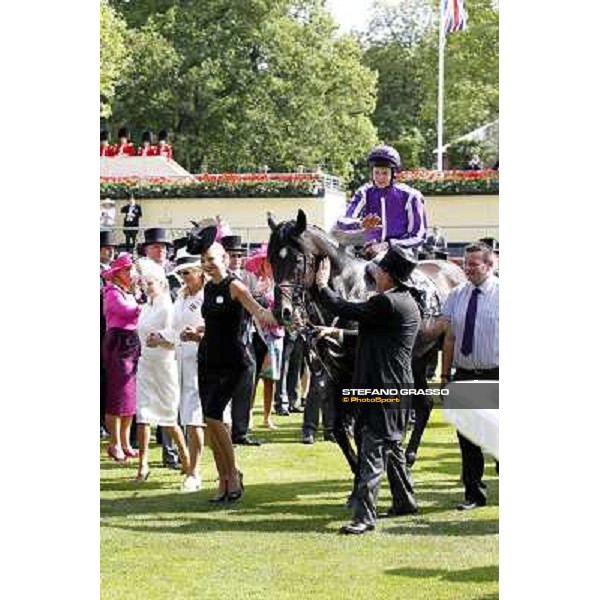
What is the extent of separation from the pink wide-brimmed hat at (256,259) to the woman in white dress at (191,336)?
29 centimetres

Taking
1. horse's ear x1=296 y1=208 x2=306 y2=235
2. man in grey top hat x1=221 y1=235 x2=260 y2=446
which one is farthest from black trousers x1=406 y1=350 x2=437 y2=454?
man in grey top hat x1=221 y1=235 x2=260 y2=446

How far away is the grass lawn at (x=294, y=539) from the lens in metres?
6.25

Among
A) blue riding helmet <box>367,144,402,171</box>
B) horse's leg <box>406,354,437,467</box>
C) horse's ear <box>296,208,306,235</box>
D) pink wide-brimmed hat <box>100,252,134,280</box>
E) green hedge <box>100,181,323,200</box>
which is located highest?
blue riding helmet <box>367,144,402,171</box>

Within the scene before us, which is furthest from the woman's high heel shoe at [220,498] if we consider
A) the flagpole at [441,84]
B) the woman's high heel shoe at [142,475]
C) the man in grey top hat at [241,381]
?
the flagpole at [441,84]

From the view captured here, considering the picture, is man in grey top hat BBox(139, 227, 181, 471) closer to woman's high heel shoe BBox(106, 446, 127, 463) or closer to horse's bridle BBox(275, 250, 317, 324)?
woman's high heel shoe BBox(106, 446, 127, 463)

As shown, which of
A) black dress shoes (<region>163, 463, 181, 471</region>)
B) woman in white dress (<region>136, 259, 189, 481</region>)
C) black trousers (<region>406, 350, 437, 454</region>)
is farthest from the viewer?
black dress shoes (<region>163, 463, 181, 471</region>)

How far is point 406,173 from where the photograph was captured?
6867 millimetres

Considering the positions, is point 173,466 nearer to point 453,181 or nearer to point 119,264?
point 119,264

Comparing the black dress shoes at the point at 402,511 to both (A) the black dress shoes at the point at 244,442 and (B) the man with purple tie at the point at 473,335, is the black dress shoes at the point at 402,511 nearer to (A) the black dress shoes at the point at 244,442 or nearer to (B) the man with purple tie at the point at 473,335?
(B) the man with purple tie at the point at 473,335

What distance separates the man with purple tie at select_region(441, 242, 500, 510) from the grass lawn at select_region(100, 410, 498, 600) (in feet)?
0.50

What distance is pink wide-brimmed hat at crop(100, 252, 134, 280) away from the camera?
8.09 metres

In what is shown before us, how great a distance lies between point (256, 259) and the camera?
790 centimetres
